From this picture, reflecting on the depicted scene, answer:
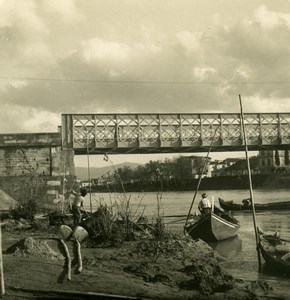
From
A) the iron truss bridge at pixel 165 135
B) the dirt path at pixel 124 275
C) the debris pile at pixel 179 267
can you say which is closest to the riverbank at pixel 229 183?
the iron truss bridge at pixel 165 135

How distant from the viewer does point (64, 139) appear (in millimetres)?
37219

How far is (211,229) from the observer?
2044cm

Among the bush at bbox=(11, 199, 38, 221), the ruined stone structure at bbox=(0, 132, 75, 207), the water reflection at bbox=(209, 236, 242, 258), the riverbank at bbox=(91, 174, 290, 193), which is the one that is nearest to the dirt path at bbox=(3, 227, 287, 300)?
the water reflection at bbox=(209, 236, 242, 258)

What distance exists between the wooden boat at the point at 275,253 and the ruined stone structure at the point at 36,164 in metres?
17.9

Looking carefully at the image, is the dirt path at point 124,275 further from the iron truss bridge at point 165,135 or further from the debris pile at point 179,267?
the iron truss bridge at point 165,135

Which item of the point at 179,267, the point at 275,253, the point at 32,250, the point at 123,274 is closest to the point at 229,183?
the point at 275,253

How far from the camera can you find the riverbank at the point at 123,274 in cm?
786

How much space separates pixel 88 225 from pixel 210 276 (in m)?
5.09

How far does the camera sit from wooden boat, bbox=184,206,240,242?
20.1 metres

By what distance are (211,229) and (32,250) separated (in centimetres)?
1129

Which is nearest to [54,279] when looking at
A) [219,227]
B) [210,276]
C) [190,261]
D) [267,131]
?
[210,276]

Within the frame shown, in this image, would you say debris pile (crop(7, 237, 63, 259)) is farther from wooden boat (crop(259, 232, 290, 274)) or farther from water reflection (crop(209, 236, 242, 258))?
water reflection (crop(209, 236, 242, 258))

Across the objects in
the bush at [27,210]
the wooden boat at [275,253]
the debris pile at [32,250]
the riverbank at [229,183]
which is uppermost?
the riverbank at [229,183]

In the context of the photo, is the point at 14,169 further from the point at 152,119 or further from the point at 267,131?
the point at 267,131
